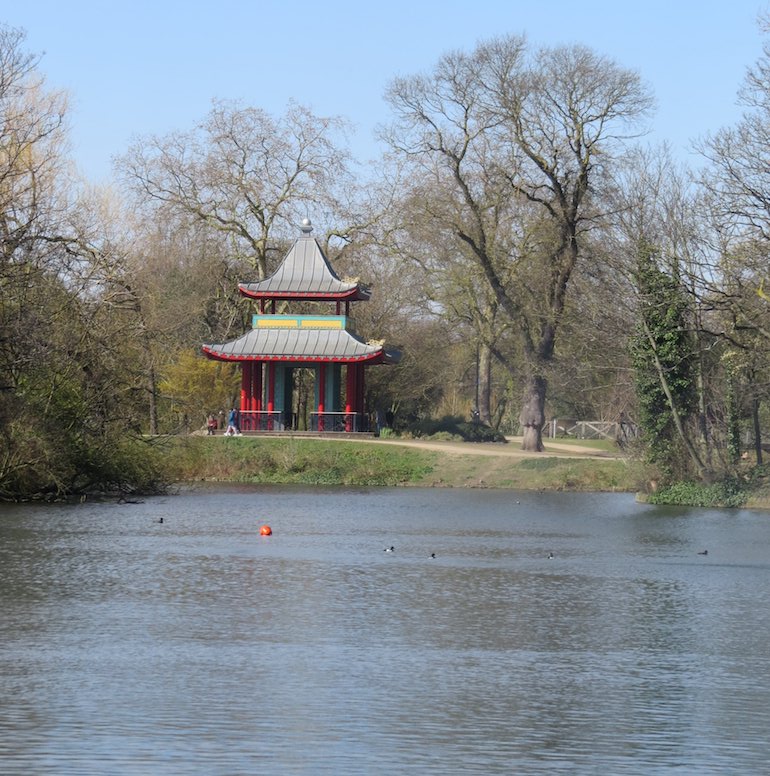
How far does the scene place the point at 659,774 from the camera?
1193 centimetres

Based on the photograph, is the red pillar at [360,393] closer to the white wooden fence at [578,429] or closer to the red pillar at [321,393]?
the red pillar at [321,393]

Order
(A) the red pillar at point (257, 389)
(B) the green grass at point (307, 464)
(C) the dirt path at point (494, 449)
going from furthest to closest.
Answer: (A) the red pillar at point (257, 389) → (C) the dirt path at point (494, 449) → (B) the green grass at point (307, 464)

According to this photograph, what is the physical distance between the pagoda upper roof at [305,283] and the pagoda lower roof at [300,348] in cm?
161

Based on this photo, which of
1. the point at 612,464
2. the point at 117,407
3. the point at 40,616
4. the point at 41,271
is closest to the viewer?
the point at 40,616

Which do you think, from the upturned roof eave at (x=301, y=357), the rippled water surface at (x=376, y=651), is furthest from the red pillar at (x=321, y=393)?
the rippled water surface at (x=376, y=651)

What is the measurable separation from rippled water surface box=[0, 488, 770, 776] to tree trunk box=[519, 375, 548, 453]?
2724 centimetres

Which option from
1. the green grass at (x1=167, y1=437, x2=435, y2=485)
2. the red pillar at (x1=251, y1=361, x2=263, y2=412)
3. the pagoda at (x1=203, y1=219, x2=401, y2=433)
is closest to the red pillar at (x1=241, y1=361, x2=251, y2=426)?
the pagoda at (x1=203, y1=219, x2=401, y2=433)

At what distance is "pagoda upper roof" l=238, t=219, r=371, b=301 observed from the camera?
62.0 metres

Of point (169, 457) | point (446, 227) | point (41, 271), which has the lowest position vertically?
point (169, 457)

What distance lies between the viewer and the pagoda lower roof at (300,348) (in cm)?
6066

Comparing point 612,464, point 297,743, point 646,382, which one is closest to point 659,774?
point 297,743

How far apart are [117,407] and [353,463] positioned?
15612 mm

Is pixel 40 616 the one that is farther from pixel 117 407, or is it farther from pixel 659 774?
pixel 117 407

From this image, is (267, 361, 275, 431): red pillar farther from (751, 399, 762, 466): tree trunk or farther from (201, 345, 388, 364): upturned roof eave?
(751, 399, 762, 466): tree trunk
